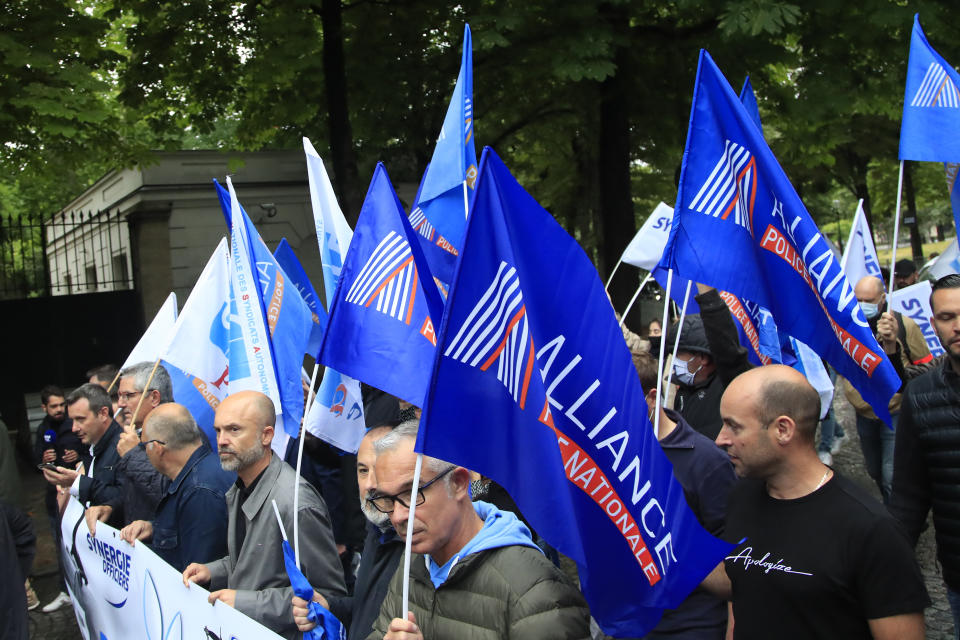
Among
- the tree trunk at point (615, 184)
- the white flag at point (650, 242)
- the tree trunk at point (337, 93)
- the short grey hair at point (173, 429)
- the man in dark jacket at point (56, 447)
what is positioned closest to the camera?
the short grey hair at point (173, 429)

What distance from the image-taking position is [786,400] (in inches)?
104

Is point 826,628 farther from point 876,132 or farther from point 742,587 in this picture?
point 876,132

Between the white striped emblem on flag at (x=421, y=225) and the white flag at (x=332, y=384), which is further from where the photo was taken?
the white striped emblem on flag at (x=421, y=225)

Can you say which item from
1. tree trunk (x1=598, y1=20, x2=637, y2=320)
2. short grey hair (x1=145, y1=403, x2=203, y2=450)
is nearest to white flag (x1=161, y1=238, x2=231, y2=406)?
short grey hair (x1=145, y1=403, x2=203, y2=450)

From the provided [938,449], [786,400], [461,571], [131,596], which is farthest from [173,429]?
[938,449]

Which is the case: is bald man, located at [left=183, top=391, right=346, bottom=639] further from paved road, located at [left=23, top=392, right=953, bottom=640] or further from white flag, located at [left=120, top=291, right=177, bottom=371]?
paved road, located at [left=23, top=392, right=953, bottom=640]

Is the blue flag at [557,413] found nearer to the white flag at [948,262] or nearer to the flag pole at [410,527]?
the flag pole at [410,527]

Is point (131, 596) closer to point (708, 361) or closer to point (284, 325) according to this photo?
point (284, 325)

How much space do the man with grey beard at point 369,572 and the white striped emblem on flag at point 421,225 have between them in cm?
243

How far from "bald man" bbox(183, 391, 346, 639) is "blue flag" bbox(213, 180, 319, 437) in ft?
2.77

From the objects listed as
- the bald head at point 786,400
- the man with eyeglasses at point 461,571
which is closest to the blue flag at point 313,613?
the man with eyeglasses at point 461,571

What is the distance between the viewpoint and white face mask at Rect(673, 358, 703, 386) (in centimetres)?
471

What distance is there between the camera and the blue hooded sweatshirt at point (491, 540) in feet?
8.23

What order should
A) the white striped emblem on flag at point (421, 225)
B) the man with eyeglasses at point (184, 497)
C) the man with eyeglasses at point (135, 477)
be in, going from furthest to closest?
the white striped emblem on flag at point (421, 225), the man with eyeglasses at point (135, 477), the man with eyeglasses at point (184, 497)
